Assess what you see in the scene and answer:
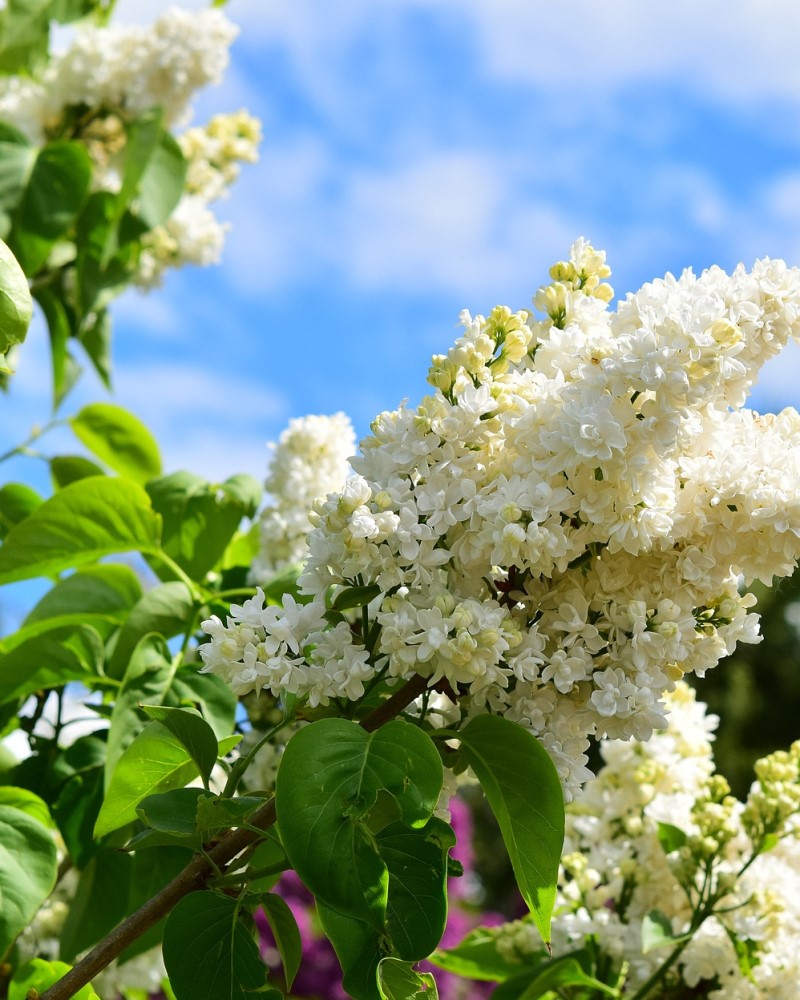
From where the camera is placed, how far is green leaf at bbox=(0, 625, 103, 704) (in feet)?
3.38

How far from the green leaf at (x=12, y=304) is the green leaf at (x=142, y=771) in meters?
0.25

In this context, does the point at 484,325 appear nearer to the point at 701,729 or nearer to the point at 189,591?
the point at 189,591

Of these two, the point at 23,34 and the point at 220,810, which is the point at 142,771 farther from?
the point at 23,34

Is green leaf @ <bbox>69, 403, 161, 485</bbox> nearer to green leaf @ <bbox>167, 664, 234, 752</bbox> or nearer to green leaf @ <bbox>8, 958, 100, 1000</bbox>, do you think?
green leaf @ <bbox>167, 664, 234, 752</bbox>

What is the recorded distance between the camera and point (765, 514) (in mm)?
641

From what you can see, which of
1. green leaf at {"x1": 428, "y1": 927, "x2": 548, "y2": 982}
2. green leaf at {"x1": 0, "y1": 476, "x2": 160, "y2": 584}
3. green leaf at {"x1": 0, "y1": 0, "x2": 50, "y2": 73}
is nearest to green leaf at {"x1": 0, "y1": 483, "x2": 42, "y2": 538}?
green leaf at {"x1": 0, "y1": 476, "x2": 160, "y2": 584}

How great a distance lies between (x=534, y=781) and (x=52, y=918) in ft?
3.67

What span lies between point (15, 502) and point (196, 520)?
0.27 m

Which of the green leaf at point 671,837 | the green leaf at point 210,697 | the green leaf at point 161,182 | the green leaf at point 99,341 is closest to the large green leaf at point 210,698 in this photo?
the green leaf at point 210,697

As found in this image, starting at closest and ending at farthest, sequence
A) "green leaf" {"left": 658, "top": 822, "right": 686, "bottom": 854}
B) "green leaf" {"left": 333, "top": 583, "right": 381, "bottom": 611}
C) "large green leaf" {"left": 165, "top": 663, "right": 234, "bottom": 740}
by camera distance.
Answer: "green leaf" {"left": 333, "top": 583, "right": 381, "bottom": 611} < "large green leaf" {"left": 165, "top": 663, "right": 234, "bottom": 740} < "green leaf" {"left": 658, "top": 822, "right": 686, "bottom": 854}

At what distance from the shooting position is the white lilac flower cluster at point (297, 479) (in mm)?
1260

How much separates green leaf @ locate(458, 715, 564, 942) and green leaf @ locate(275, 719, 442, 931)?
0.20ft

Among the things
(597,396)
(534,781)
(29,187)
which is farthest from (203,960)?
(29,187)

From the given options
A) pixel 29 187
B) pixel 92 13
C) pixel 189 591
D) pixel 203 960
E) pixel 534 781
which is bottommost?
pixel 203 960
